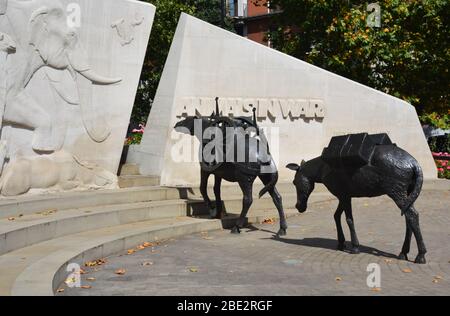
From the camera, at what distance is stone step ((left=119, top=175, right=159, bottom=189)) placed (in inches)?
477

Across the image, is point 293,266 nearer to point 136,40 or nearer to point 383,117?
point 136,40

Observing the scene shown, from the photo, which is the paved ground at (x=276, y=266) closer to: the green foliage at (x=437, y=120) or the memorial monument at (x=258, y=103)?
the memorial monument at (x=258, y=103)

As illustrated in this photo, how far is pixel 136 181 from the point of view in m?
12.3

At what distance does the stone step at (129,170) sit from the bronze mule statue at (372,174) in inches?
217

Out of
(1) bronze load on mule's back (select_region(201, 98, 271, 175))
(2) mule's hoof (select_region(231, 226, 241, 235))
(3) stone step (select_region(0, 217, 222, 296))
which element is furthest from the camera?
(2) mule's hoof (select_region(231, 226, 241, 235))

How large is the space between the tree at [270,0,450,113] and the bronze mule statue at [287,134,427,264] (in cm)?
1120

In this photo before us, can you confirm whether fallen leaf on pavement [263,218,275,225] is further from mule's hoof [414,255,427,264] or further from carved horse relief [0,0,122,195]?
mule's hoof [414,255,427,264]

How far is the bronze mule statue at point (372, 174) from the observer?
25.1 ft

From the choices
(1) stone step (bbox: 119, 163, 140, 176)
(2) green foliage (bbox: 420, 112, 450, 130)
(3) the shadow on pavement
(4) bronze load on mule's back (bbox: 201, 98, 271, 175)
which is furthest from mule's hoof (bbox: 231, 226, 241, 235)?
(2) green foliage (bbox: 420, 112, 450, 130)

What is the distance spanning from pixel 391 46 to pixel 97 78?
11.4 meters

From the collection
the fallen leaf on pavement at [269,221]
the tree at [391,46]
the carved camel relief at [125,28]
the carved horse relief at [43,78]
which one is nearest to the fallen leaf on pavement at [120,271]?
the carved horse relief at [43,78]
